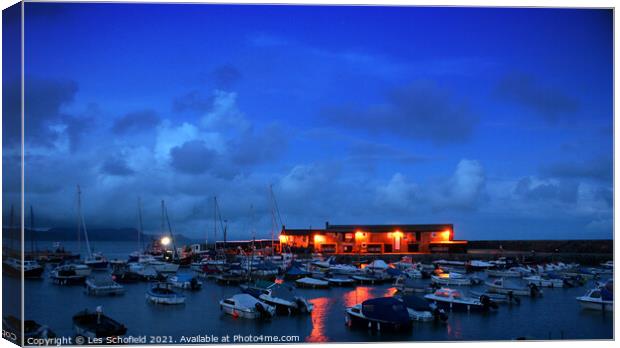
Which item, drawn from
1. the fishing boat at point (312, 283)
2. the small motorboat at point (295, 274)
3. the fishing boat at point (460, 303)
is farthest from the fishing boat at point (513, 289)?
the small motorboat at point (295, 274)

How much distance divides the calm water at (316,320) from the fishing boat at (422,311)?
0.20m

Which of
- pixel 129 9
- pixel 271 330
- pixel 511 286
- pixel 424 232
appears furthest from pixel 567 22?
pixel 424 232

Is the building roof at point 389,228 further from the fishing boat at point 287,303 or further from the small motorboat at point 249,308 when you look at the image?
the small motorboat at point 249,308

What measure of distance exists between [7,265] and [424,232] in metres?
19.5

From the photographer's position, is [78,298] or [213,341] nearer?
[213,341]

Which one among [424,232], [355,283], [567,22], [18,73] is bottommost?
[355,283]

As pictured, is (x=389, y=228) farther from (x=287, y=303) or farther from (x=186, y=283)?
(x=287, y=303)

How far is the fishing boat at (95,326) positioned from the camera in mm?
9505

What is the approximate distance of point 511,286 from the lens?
59.4ft

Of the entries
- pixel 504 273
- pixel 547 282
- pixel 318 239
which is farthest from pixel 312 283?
pixel 318 239

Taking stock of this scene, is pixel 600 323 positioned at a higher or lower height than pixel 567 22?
lower

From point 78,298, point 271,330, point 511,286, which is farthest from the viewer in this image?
point 511,286

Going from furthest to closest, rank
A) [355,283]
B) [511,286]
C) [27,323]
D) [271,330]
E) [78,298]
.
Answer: [355,283], [511,286], [78,298], [271,330], [27,323]

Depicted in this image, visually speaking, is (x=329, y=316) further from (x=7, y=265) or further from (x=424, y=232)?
(x=424, y=232)
